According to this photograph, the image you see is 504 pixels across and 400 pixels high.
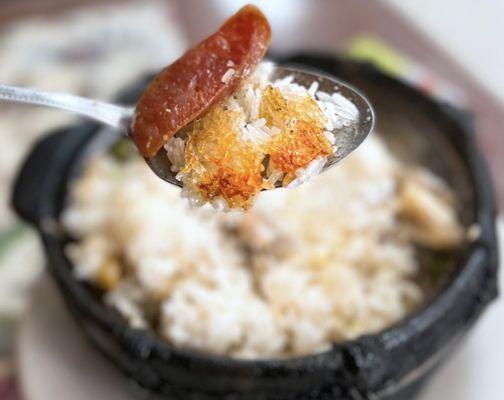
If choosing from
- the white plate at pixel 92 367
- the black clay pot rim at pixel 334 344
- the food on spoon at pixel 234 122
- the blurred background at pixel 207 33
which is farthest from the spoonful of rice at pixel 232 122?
the blurred background at pixel 207 33

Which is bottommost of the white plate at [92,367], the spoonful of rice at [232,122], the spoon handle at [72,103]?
the white plate at [92,367]

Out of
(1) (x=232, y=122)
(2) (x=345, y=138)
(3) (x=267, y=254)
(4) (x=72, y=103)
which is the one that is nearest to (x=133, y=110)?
(4) (x=72, y=103)

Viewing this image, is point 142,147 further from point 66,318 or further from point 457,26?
point 457,26

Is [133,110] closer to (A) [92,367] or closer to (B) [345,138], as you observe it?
(B) [345,138]

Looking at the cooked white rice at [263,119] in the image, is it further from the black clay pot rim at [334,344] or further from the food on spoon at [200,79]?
the black clay pot rim at [334,344]

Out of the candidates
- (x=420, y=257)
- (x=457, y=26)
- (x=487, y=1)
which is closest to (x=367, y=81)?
(x=420, y=257)

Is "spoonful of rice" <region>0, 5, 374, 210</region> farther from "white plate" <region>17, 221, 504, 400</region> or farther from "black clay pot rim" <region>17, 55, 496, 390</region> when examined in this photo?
"white plate" <region>17, 221, 504, 400</region>
